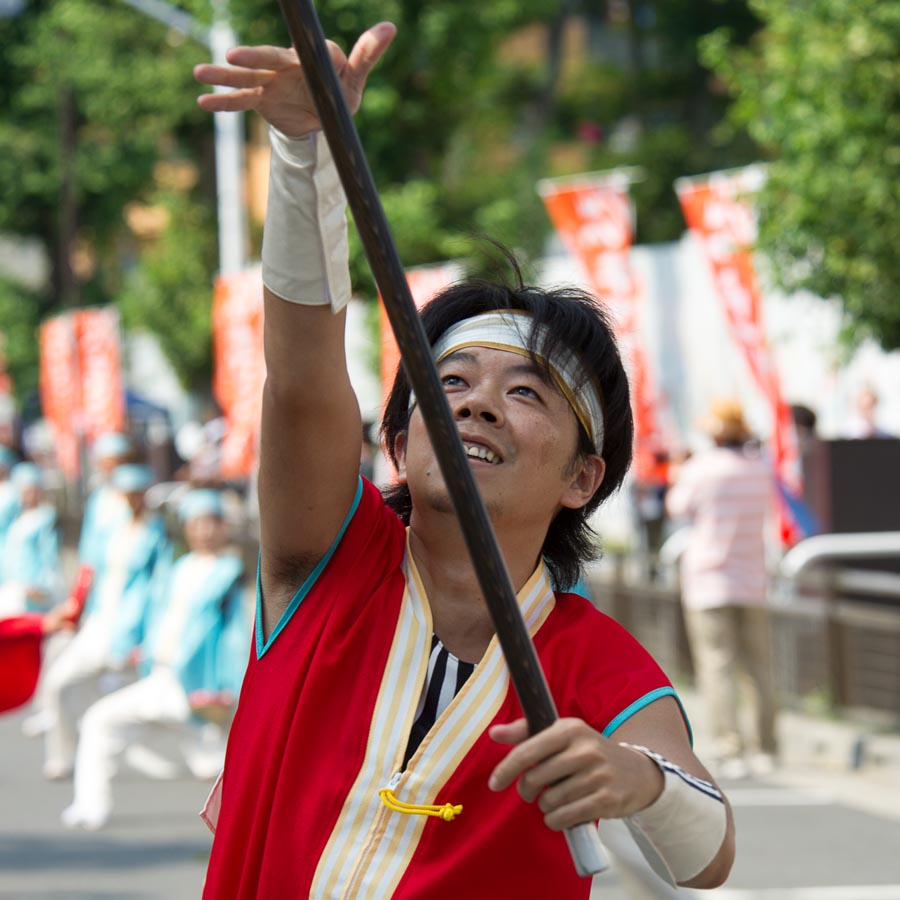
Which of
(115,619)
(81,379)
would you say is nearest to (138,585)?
(115,619)

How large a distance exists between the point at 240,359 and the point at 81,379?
30.1 feet

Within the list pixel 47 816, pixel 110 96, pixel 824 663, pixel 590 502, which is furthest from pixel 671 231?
pixel 590 502

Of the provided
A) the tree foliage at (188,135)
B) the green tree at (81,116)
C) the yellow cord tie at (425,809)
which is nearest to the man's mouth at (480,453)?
the yellow cord tie at (425,809)

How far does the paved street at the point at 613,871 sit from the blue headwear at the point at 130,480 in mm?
1524

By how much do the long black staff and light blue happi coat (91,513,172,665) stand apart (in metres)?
7.49

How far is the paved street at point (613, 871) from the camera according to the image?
639cm

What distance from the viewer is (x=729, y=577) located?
8.58 metres

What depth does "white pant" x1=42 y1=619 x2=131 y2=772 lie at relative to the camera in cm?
894

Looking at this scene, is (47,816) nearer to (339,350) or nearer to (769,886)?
(769,886)

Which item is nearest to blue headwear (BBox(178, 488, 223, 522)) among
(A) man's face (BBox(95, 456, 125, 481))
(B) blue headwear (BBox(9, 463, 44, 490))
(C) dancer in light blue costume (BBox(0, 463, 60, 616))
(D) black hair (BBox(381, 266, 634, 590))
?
(A) man's face (BBox(95, 456, 125, 481))

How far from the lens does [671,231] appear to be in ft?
95.7

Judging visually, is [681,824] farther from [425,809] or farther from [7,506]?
[7,506]

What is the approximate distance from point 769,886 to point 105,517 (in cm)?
470

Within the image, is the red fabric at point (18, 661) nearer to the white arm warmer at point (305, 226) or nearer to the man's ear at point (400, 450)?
the man's ear at point (400, 450)
